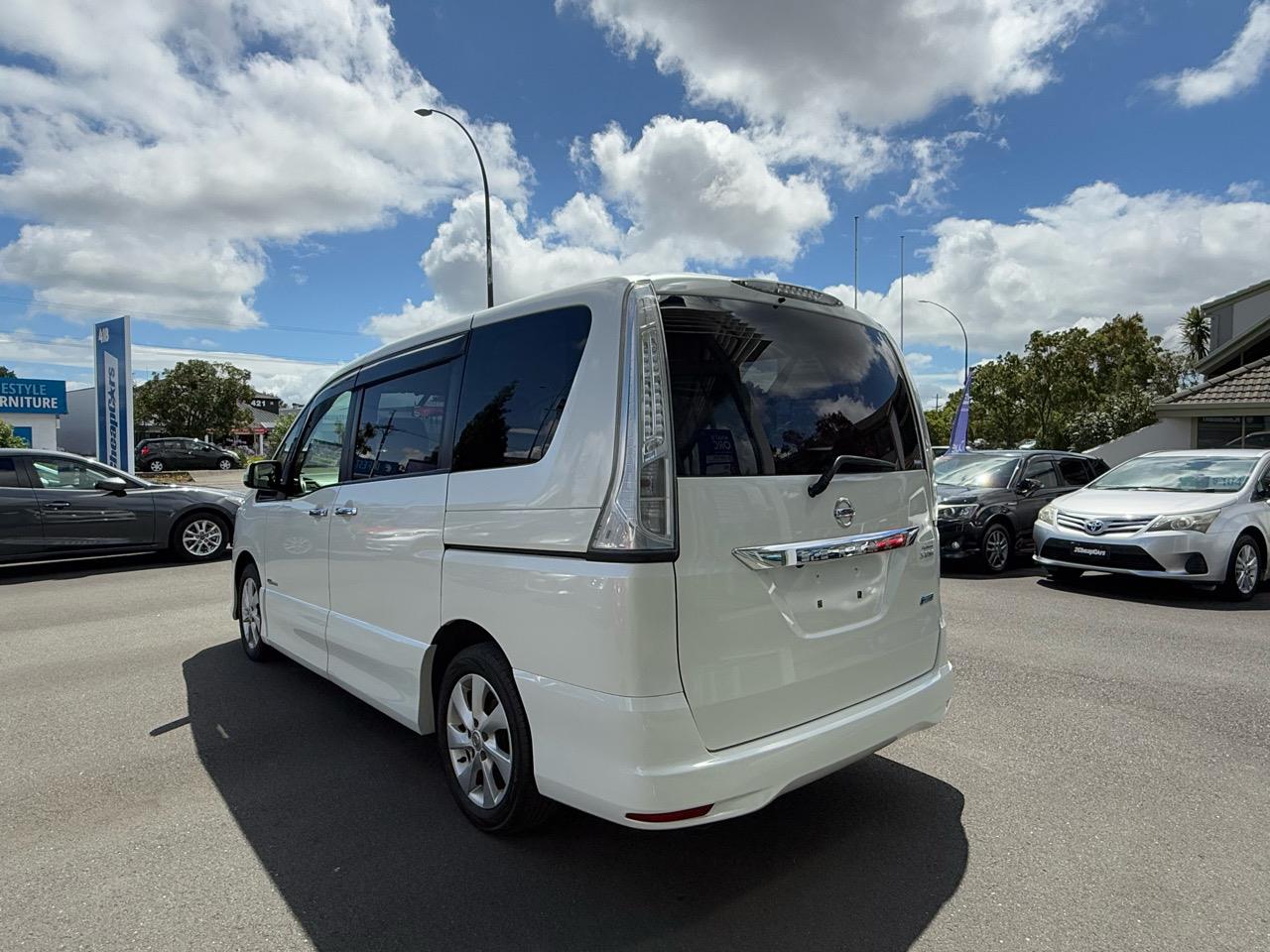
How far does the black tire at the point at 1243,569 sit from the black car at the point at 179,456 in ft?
129

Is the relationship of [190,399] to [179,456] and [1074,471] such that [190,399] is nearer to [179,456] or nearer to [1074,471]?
[179,456]

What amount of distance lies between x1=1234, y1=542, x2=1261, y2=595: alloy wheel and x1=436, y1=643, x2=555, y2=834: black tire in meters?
8.26

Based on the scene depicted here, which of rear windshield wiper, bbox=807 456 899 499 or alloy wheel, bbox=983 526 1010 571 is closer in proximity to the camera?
rear windshield wiper, bbox=807 456 899 499

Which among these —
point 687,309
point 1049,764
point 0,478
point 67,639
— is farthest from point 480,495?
point 0,478

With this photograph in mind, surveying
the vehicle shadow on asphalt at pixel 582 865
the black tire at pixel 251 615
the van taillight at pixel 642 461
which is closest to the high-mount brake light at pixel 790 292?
the van taillight at pixel 642 461

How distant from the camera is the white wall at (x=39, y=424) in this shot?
109 feet

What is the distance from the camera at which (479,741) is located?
10.2 ft

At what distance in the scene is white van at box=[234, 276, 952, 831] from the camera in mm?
2455

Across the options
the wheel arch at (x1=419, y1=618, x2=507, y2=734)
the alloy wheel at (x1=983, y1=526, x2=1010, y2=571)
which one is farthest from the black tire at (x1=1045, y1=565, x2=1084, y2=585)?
the wheel arch at (x1=419, y1=618, x2=507, y2=734)

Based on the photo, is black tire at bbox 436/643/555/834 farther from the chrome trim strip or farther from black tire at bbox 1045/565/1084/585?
black tire at bbox 1045/565/1084/585

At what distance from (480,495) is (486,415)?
0.35 metres

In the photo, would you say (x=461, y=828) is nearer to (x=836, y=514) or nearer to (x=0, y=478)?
(x=836, y=514)

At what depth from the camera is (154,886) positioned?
9.22 feet

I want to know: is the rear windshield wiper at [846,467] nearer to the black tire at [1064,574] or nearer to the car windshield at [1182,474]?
the black tire at [1064,574]
